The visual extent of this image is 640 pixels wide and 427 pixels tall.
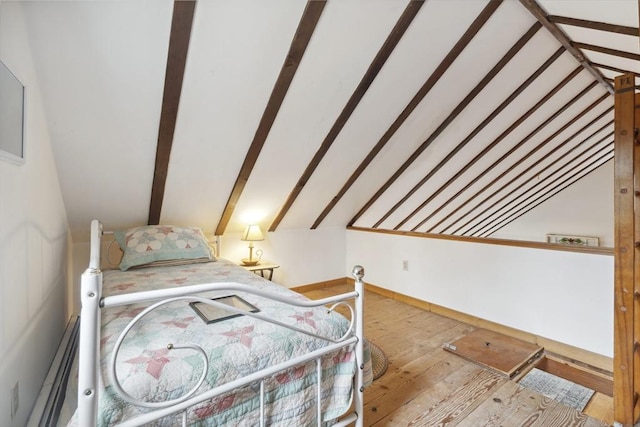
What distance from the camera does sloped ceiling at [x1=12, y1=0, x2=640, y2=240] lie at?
71.9 inches

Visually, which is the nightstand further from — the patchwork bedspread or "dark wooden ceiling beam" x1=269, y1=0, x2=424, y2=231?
the patchwork bedspread

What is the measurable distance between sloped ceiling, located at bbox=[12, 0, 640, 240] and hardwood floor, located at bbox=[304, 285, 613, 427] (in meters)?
1.91

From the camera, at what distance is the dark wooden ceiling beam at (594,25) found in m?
1.99

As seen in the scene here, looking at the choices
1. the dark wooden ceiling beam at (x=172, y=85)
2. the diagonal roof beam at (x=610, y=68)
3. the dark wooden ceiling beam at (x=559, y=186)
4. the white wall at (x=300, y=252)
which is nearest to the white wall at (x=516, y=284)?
the white wall at (x=300, y=252)

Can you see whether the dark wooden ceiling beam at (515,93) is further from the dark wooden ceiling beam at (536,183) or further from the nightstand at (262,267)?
the nightstand at (262,267)

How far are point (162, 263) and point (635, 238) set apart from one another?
10.4 feet

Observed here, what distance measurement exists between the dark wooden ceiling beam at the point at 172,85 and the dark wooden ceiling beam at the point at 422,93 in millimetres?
1860

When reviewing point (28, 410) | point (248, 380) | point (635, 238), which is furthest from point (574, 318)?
point (28, 410)

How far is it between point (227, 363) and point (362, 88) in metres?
2.16

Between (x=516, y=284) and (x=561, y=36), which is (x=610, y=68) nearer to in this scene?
(x=561, y=36)

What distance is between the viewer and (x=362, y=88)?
2.51 m

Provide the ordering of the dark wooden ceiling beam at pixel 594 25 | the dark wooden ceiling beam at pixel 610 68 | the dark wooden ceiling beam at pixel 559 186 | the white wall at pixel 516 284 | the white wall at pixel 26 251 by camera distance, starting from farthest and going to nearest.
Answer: the dark wooden ceiling beam at pixel 559 186 < the dark wooden ceiling beam at pixel 610 68 < the white wall at pixel 516 284 < the dark wooden ceiling beam at pixel 594 25 < the white wall at pixel 26 251

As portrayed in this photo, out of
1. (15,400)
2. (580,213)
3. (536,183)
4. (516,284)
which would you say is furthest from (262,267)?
(580,213)

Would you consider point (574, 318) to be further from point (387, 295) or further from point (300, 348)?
point (300, 348)
